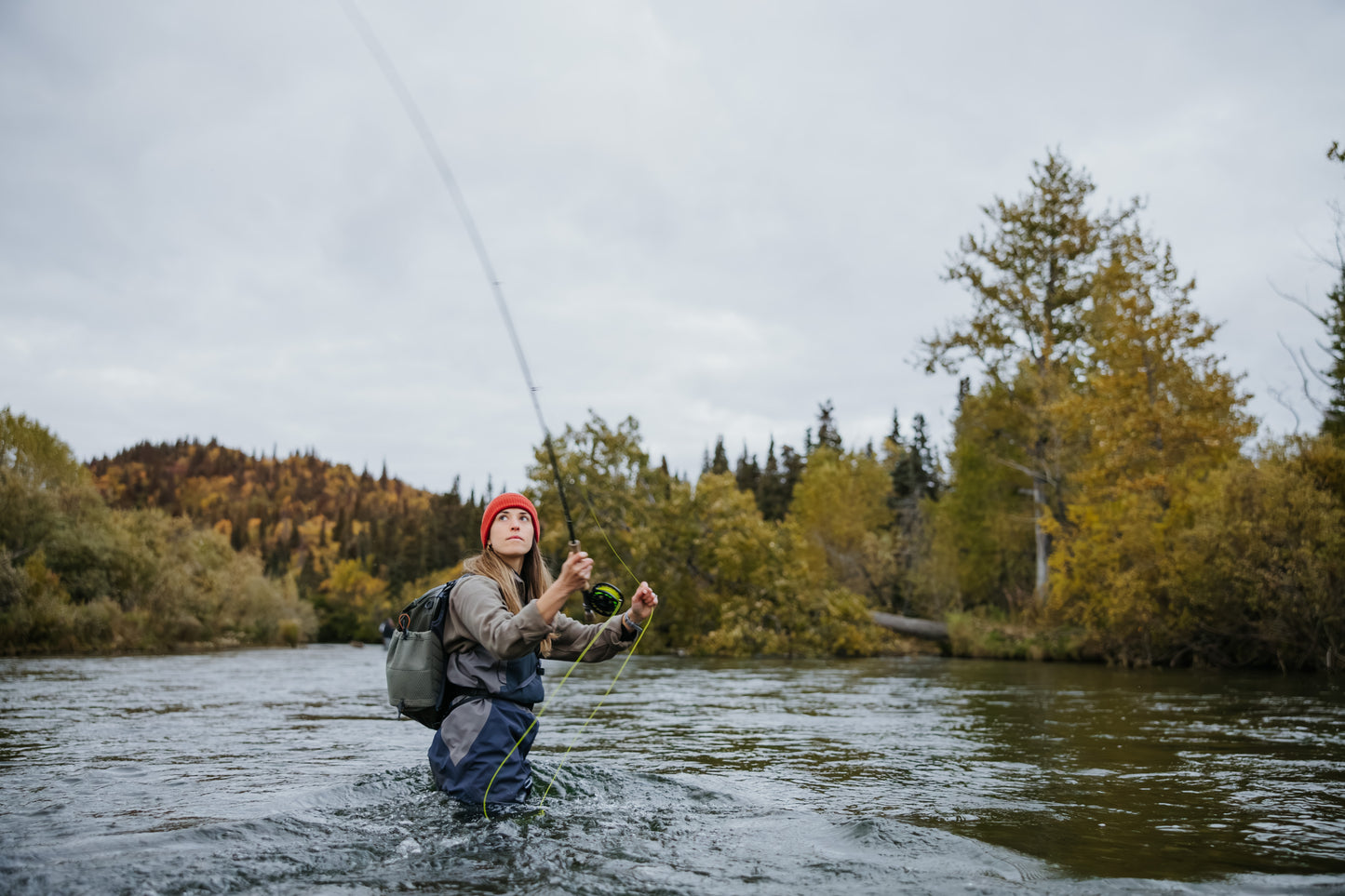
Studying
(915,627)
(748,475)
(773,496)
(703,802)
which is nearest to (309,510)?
(748,475)

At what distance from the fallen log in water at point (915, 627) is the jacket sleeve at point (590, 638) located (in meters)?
25.6

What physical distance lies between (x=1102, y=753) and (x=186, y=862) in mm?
6776

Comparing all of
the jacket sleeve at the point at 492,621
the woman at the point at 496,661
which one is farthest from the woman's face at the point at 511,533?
the jacket sleeve at the point at 492,621

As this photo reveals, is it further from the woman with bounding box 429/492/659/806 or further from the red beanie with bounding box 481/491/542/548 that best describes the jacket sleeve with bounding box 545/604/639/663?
the red beanie with bounding box 481/491/542/548

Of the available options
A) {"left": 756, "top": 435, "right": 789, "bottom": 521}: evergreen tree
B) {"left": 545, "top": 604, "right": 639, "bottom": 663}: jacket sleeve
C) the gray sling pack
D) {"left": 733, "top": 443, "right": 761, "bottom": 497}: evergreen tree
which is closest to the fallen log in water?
{"left": 545, "top": 604, "right": 639, "bottom": 663}: jacket sleeve

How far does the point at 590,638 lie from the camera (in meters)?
4.78

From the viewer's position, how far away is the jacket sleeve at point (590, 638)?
4.70 meters

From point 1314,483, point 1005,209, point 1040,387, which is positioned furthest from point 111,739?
point 1005,209

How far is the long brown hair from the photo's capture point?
444cm

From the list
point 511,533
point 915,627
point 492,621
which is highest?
point 511,533

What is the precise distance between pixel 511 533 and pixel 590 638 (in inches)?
28.7

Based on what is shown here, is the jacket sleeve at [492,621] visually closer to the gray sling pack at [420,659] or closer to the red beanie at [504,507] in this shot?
the gray sling pack at [420,659]

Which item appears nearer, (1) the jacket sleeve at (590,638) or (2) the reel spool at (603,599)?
(2) the reel spool at (603,599)

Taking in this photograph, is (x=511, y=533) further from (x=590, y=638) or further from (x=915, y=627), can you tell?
(x=915, y=627)
